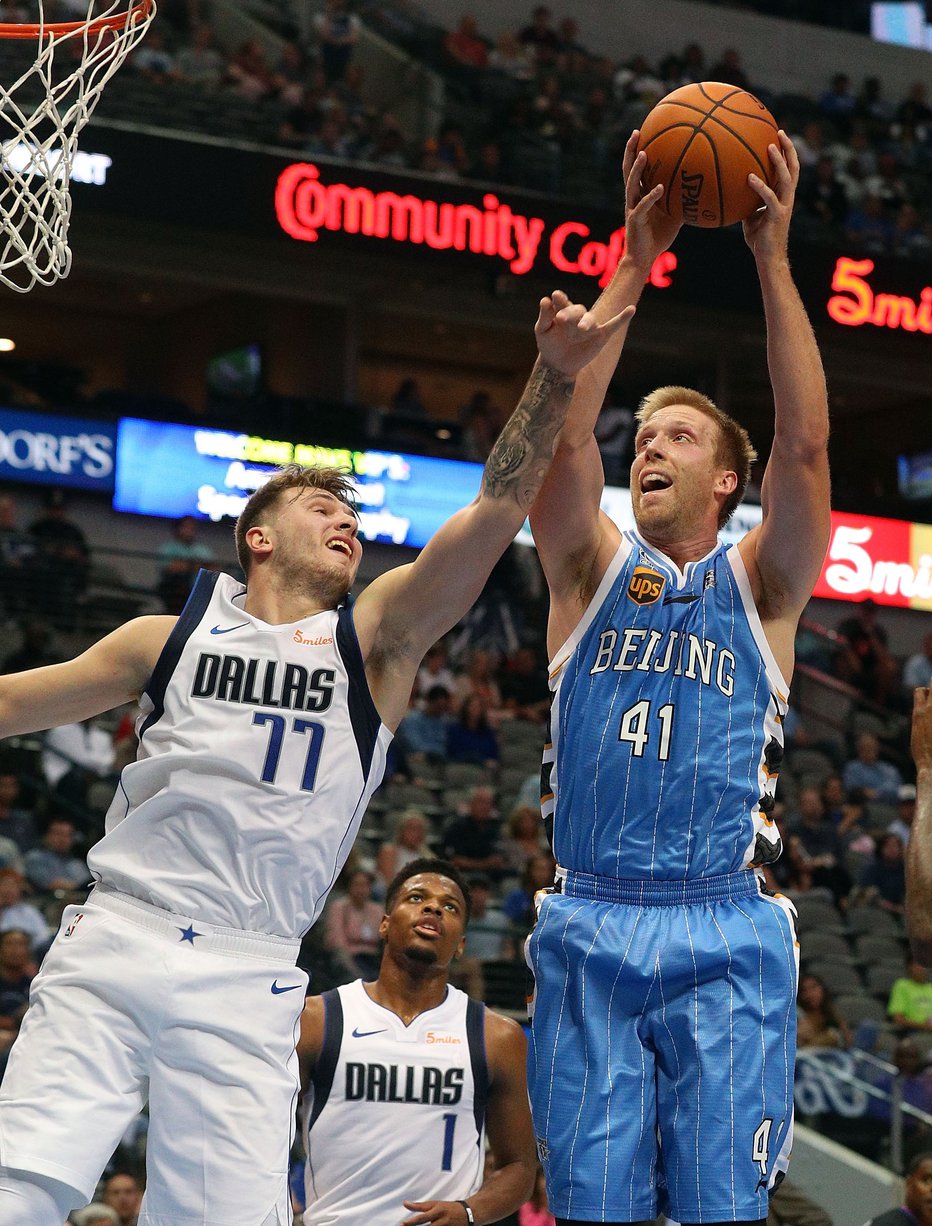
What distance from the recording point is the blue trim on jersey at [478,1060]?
6.10m

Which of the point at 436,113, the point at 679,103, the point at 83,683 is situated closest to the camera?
the point at 83,683

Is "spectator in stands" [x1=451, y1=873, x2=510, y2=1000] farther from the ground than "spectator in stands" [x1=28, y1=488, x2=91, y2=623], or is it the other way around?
"spectator in stands" [x1=28, y1=488, x2=91, y2=623]

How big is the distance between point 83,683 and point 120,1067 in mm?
963

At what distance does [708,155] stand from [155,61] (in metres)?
14.2

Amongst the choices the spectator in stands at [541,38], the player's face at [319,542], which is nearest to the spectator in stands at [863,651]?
the spectator in stands at [541,38]

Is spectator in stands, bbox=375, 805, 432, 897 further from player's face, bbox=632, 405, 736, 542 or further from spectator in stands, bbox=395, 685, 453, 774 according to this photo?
player's face, bbox=632, 405, 736, 542

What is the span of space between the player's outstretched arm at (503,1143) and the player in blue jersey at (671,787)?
172cm

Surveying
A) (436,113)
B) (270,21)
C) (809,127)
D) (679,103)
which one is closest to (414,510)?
(436,113)

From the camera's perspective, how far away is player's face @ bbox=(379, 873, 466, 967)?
6.15 m

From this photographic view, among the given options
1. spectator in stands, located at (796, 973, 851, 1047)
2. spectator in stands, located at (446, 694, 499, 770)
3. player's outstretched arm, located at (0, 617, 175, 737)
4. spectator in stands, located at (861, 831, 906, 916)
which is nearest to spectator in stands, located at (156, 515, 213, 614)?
spectator in stands, located at (446, 694, 499, 770)

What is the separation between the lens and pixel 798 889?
14008 millimetres

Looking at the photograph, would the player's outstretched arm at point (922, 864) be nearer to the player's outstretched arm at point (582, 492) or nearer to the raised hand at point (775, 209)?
the player's outstretched arm at point (582, 492)

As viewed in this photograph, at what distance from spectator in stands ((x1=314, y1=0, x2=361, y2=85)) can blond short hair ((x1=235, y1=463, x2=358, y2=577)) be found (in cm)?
1533

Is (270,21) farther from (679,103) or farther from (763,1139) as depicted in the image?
(763,1139)
